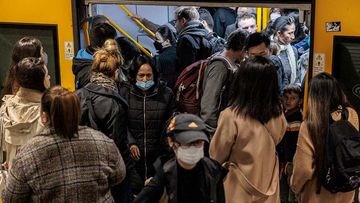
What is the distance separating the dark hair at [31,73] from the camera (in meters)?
3.13

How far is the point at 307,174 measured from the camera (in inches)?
127

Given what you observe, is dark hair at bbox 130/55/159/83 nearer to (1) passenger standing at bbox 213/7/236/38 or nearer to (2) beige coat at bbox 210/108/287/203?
(2) beige coat at bbox 210/108/287/203

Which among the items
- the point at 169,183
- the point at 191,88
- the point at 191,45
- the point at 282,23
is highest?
the point at 282,23

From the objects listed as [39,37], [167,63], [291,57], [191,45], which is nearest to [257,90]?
[191,45]

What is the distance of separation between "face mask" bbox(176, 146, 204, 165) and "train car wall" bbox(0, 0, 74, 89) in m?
2.89

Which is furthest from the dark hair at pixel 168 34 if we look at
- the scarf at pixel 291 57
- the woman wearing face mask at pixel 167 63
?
the scarf at pixel 291 57

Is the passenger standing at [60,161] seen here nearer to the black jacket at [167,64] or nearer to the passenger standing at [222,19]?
the black jacket at [167,64]

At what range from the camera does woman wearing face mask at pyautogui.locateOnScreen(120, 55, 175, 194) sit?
4051mm

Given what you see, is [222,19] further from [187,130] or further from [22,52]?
[187,130]

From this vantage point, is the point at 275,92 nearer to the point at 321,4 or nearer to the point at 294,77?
the point at 321,4

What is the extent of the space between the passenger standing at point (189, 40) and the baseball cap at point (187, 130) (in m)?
2.55

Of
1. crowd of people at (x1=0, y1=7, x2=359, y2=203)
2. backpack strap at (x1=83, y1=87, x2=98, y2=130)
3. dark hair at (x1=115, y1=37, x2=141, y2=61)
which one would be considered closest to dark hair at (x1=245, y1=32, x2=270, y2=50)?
crowd of people at (x1=0, y1=7, x2=359, y2=203)

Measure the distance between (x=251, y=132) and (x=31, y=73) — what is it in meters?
1.39

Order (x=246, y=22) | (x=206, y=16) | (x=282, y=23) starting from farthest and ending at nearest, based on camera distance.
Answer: (x=206, y=16)
(x=246, y=22)
(x=282, y=23)
